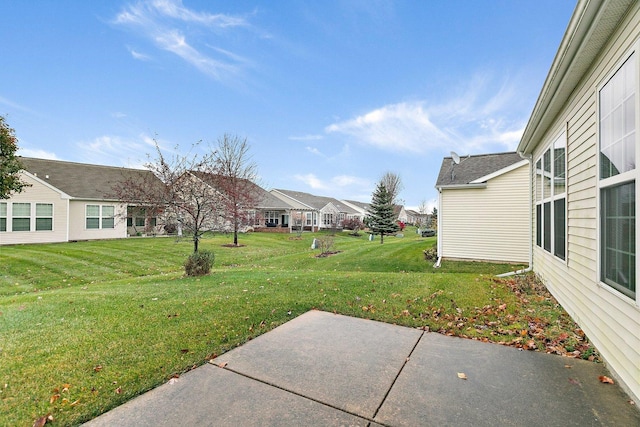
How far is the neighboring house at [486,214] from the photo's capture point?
1046 centimetres

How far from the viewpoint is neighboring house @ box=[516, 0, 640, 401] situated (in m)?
2.51

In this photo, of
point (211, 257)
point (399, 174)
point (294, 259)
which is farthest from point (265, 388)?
point (399, 174)

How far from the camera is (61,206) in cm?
1745

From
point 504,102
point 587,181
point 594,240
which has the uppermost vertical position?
point 504,102

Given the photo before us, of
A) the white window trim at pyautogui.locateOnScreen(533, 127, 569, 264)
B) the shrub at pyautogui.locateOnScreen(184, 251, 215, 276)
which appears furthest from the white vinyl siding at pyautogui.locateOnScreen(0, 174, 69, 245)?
the white window trim at pyautogui.locateOnScreen(533, 127, 569, 264)

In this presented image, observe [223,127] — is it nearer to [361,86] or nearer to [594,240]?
[361,86]

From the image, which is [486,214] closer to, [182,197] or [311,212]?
[182,197]

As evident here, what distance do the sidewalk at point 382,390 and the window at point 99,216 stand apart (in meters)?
20.5

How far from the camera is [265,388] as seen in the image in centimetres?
251

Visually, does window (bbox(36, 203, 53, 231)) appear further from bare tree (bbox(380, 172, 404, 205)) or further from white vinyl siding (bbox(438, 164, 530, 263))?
bare tree (bbox(380, 172, 404, 205))

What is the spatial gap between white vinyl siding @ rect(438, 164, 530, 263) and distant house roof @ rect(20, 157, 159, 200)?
17.2 meters

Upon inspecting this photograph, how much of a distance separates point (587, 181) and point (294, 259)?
1195 cm

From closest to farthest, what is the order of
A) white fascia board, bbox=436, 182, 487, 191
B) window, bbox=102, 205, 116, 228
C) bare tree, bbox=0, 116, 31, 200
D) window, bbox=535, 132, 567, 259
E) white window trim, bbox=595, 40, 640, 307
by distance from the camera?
white window trim, bbox=595, 40, 640, 307 → window, bbox=535, 132, 567, 259 → white fascia board, bbox=436, 182, 487, 191 → bare tree, bbox=0, 116, 31, 200 → window, bbox=102, 205, 116, 228

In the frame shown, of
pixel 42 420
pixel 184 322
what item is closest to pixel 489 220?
pixel 184 322
